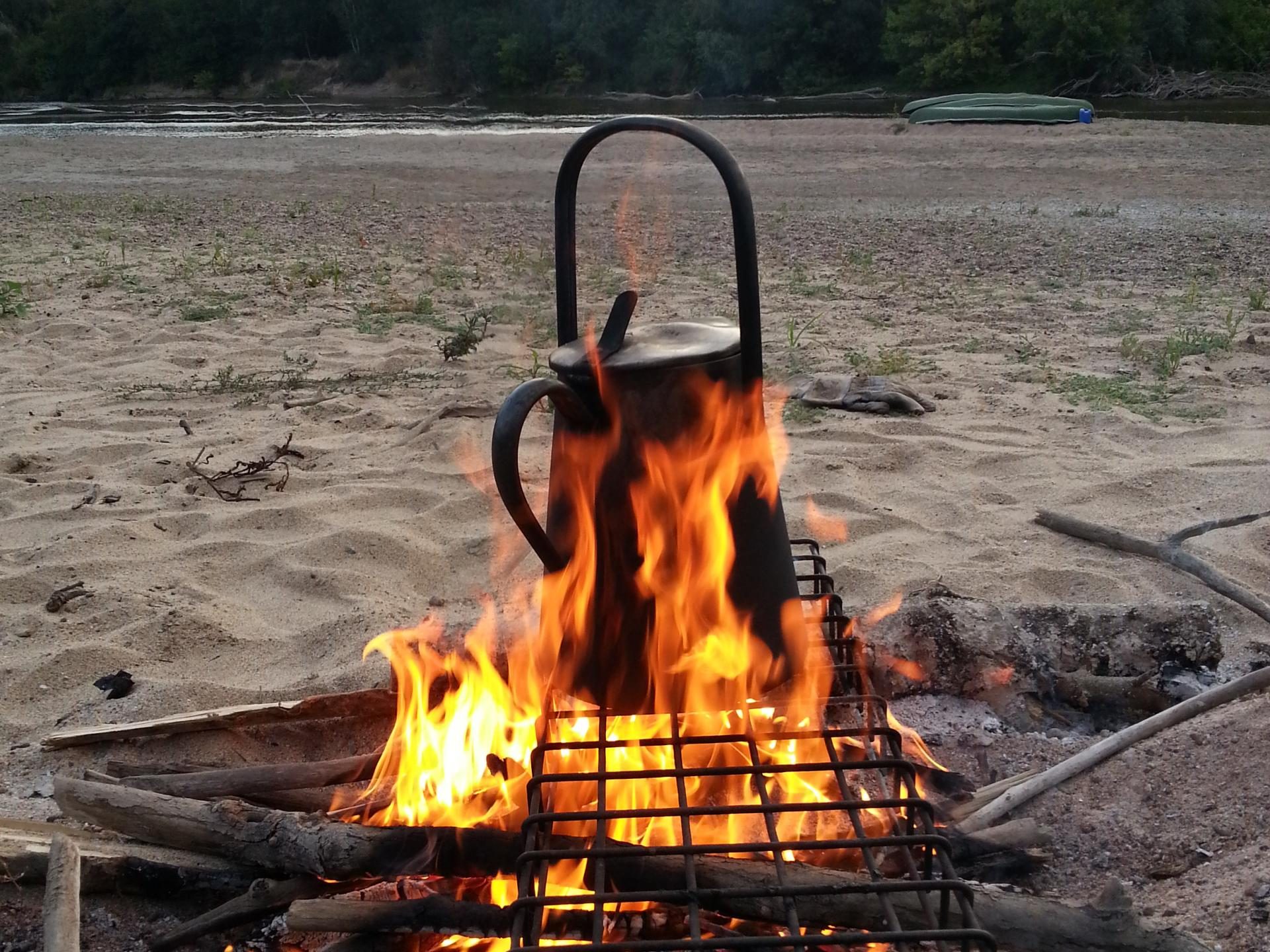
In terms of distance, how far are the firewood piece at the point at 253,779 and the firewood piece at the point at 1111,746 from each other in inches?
44.5

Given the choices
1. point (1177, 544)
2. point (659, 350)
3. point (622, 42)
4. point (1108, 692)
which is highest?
point (622, 42)

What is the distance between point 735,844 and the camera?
58.2 inches

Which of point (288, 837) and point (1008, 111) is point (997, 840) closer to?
point (288, 837)

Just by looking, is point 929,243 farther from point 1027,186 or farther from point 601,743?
point 601,743

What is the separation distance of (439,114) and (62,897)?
2862 centimetres

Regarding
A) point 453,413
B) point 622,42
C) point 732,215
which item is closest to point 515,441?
point 732,215

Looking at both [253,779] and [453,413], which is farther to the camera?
[453,413]

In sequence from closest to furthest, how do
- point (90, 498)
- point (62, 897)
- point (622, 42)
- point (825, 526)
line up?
point (62, 897) < point (825, 526) < point (90, 498) < point (622, 42)

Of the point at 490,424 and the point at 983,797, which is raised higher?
the point at 490,424

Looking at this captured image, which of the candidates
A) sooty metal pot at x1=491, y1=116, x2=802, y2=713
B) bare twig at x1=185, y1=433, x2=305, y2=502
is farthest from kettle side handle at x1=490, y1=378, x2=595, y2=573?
bare twig at x1=185, y1=433, x2=305, y2=502

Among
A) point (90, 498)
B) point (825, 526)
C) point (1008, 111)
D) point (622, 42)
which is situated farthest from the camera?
point (622, 42)

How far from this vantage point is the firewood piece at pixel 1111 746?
202cm

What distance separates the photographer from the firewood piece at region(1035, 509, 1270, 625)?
274cm

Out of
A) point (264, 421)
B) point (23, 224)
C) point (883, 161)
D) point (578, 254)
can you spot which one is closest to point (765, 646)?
point (264, 421)
